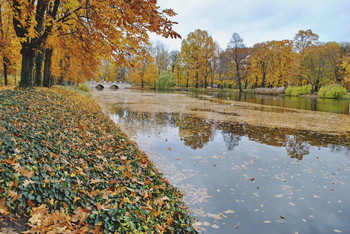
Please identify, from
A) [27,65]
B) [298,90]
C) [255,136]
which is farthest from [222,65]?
[27,65]

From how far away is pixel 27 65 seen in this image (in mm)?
11344

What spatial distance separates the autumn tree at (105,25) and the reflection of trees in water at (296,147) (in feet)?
19.5

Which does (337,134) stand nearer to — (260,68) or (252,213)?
(252,213)

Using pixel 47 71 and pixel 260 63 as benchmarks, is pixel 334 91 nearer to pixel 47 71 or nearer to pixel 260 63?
pixel 260 63

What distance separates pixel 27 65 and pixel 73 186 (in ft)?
33.7

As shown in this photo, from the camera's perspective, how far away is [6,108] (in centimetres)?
582

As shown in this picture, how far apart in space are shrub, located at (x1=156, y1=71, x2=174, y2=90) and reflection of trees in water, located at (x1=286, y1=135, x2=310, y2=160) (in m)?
52.0

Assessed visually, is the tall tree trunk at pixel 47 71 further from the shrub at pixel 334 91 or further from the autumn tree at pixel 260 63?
the autumn tree at pixel 260 63

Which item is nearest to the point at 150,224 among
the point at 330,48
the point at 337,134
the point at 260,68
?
the point at 337,134

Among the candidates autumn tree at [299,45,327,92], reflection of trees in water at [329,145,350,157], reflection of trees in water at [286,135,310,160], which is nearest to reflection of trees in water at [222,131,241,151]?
reflection of trees in water at [286,135,310,160]

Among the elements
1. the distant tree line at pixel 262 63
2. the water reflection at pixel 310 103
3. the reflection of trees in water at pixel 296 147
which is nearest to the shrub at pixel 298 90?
the distant tree line at pixel 262 63

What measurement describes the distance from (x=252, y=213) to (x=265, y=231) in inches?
19.7

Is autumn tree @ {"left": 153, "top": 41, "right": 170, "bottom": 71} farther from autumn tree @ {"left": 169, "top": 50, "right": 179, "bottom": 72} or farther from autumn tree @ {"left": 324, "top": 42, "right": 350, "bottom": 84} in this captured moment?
autumn tree @ {"left": 324, "top": 42, "right": 350, "bottom": 84}

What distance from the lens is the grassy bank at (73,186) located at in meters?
2.71
